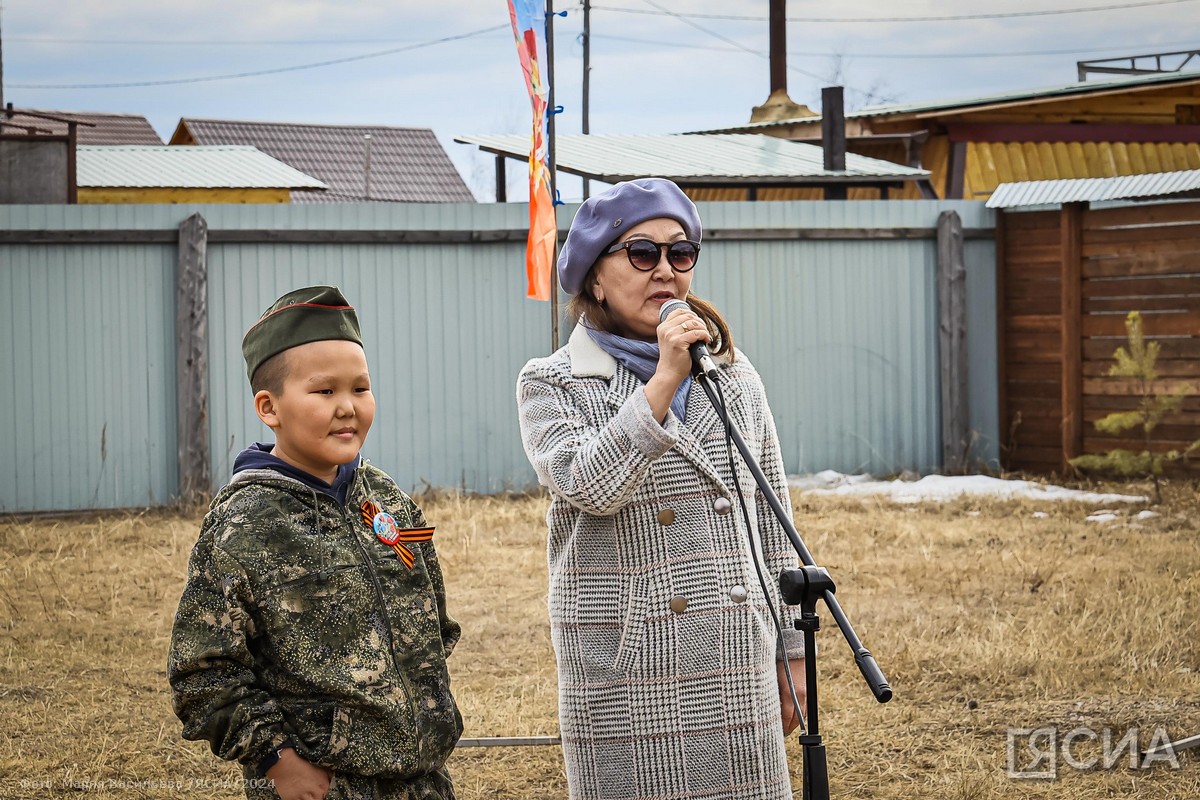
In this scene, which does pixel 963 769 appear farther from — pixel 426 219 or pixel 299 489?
pixel 426 219

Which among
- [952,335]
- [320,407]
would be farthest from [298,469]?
[952,335]

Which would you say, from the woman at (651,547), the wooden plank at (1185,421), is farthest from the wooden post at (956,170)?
the woman at (651,547)


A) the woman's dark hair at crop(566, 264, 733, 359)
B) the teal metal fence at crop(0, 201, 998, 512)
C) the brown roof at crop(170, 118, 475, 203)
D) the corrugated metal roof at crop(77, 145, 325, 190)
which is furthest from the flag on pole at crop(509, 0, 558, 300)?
the brown roof at crop(170, 118, 475, 203)

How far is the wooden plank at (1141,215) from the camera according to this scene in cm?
939

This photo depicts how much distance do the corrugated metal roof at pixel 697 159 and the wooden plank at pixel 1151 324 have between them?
308cm

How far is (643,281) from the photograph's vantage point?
250 cm

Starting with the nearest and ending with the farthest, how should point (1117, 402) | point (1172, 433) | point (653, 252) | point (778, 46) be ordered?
1. point (653, 252)
2. point (1172, 433)
3. point (1117, 402)
4. point (778, 46)

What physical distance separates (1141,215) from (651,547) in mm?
8225

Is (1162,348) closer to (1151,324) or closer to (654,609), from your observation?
(1151,324)

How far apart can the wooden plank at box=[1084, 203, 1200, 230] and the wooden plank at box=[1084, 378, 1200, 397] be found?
109cm

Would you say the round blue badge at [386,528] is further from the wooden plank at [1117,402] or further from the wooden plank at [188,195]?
the wooden plank at [188,195]

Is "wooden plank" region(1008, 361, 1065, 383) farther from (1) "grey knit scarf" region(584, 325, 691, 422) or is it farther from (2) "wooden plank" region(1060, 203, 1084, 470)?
(1) "grey knit scarf" region(584, 325, 691, 422)

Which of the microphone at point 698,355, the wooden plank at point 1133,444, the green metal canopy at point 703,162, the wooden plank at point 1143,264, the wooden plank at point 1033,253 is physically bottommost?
the wooden plank at point 1133,444

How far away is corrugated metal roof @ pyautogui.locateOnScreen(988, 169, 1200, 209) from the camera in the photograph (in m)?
9.19
